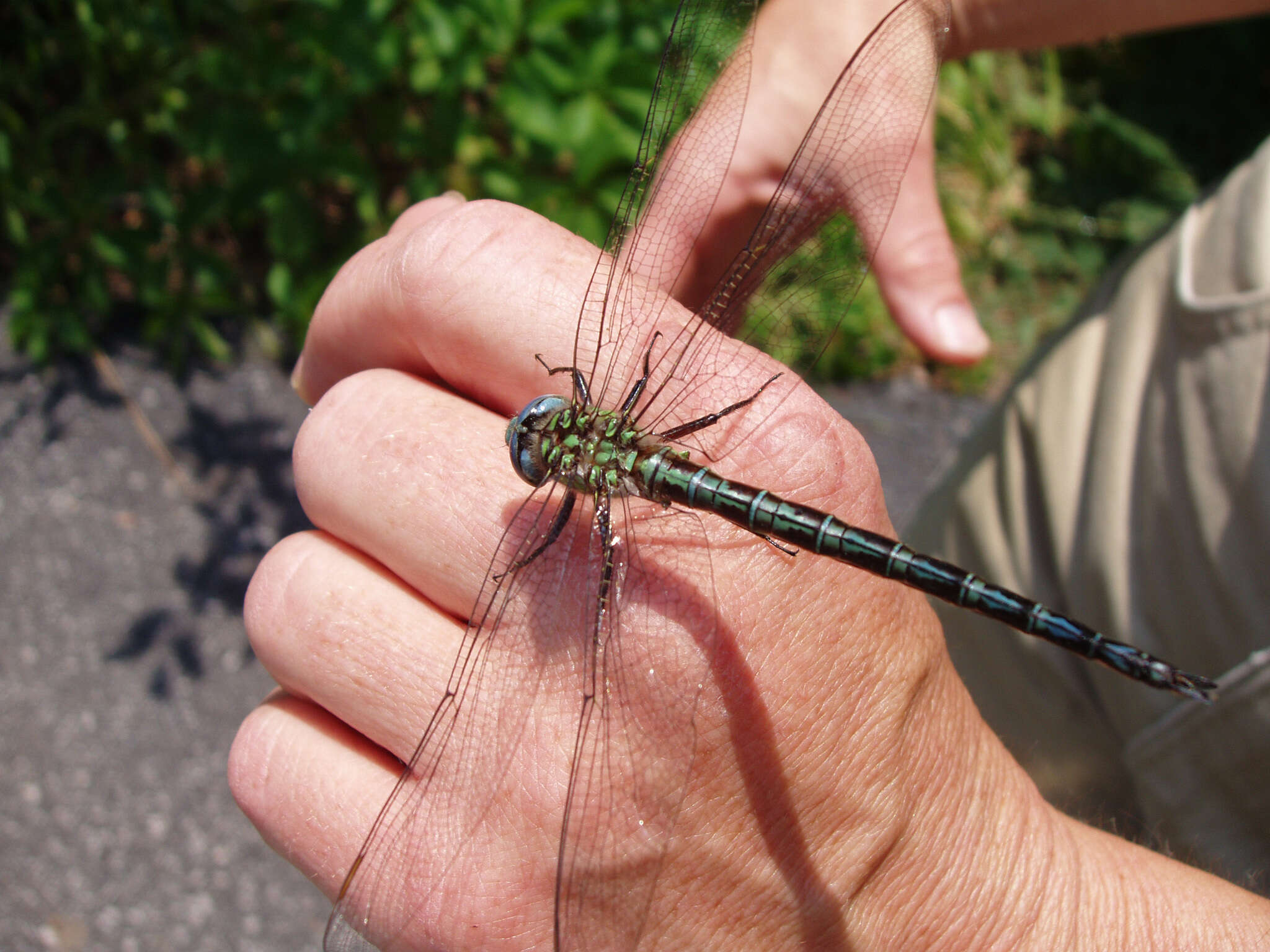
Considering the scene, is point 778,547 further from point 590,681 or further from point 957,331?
point 957,331

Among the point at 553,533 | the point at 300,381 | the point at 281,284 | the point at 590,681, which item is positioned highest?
the point at 553,533

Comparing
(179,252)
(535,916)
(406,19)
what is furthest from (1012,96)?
(535,916)

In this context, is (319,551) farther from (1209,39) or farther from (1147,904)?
(1209,39)

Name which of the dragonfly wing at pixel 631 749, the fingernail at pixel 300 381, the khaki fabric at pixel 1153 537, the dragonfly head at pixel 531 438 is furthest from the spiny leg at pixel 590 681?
the khaki fabric at pixel 1153 537

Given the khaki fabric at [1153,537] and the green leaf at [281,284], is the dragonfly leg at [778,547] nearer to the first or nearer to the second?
the khaki fabric at [1153,537]

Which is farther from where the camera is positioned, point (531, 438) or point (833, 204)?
point (833, 204)

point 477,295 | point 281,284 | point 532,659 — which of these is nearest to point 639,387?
point 477,295
